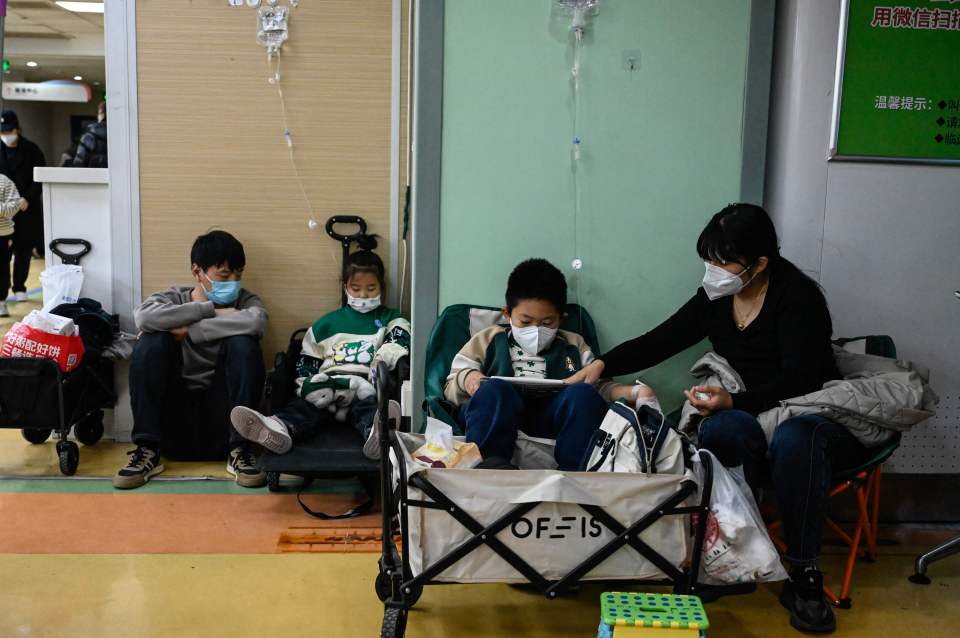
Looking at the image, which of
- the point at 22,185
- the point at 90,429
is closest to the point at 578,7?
the point at 90,429

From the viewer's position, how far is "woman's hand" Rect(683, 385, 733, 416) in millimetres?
2461

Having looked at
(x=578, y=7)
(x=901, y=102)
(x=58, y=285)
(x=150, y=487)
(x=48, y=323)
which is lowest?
(x=150, y=487)

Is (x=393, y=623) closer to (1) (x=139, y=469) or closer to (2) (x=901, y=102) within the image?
(1) (x=139, y=469)

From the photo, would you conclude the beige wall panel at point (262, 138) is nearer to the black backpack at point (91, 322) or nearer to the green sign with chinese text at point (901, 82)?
the black backpack at point (91, 322)

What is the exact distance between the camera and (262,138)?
3.85 meters

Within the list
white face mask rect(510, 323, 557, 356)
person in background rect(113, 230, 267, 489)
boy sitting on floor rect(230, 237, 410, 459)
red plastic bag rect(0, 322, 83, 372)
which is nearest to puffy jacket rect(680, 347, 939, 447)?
white face mask rect(510, 323, 557, 356)

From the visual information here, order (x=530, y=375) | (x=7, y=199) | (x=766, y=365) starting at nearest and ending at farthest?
(x=766, y=365) → (x=530, y=375) → (x=7, y=199)

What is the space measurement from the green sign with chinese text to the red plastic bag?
114 inches

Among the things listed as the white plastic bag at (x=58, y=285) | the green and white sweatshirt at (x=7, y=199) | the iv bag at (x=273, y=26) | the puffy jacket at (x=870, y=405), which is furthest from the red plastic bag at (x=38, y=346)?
the puffy jacket at (x=870, y=405)

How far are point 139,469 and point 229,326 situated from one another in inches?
25.5

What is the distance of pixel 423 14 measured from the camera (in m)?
2.79

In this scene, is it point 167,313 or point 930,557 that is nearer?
point 930,557

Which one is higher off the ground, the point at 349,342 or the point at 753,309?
the point at 753,309

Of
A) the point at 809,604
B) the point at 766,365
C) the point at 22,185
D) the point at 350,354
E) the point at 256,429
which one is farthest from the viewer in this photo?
the point at 22,185
